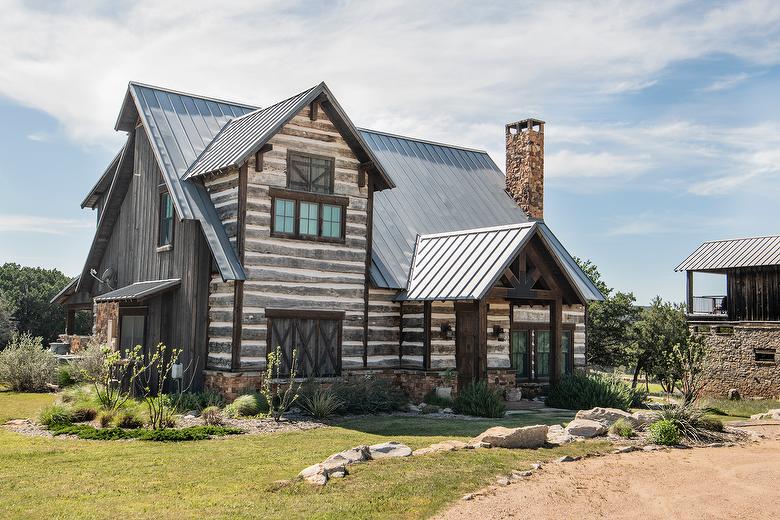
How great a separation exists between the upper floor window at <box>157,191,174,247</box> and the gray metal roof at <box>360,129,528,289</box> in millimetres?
5989

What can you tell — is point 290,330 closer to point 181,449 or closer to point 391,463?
point 181,449

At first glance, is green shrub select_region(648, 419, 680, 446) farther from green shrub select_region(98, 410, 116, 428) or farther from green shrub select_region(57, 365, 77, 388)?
green shrub select_region(57, 365, 77, 388)

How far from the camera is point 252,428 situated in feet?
54.4

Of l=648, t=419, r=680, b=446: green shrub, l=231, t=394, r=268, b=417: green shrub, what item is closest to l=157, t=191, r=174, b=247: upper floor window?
l=231, t=394, r=268, b=417: green shrub

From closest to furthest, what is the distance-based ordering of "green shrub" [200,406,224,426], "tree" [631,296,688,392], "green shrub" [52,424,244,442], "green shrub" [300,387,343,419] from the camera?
"green shrub" [52,424,244,442] → "green shrub" [200,406,224,426] → "green shrub" [300,387,343,419] → "tree" [631,296,688,392]

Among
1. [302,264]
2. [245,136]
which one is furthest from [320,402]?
[245,136]

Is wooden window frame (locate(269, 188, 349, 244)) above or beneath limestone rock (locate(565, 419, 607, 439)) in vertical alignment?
above

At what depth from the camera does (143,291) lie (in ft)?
71.0

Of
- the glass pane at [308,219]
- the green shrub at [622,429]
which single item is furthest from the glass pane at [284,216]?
the green shrub at [622,429]

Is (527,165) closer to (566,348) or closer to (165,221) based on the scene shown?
(566,348)

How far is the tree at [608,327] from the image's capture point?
50.9 metres

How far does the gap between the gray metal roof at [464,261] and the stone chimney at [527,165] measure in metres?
7.17

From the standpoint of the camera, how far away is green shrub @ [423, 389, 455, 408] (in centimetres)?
2142

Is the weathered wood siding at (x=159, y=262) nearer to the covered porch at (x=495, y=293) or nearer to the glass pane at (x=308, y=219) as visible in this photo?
the glass pane at (x=308, y=219)
